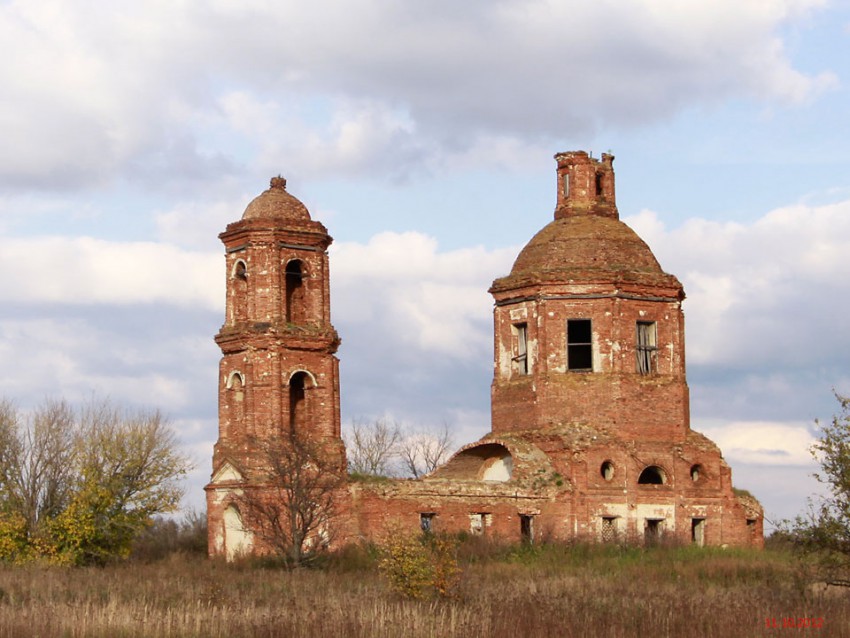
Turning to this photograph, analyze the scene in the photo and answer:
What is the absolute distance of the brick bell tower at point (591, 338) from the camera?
36.2m

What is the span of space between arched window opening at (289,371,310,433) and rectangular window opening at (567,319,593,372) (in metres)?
6.21

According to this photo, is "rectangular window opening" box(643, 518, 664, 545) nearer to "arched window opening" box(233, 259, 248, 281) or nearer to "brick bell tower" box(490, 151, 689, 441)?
"brick bell tower" box(490, 151, 689, 441)

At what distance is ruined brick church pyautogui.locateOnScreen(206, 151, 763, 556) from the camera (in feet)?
114

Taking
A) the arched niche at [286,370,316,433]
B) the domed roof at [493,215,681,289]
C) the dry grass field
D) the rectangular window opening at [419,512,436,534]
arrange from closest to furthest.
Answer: the dry grass field → the rectangular window opening at [419,512,436,534] → the arched niche at [286,370,316,433] → the domed roof at [493,215,681,289]

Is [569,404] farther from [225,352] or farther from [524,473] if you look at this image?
[225,352]

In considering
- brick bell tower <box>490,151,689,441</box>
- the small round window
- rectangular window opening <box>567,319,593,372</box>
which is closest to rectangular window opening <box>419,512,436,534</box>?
brick bell tower <box>490,151,689,441</box>

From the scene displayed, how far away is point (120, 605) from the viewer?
68.5ft

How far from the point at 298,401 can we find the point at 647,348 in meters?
8.38

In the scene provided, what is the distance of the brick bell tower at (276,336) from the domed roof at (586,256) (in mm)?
4719

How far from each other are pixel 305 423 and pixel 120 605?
1545 centimetres

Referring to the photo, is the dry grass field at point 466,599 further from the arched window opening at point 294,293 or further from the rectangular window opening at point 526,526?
the arched window opening at point 294,293

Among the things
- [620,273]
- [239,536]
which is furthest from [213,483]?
[620,273]

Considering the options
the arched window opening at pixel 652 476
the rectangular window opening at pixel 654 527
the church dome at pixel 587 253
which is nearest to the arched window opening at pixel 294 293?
the church dome at pixel 587 253

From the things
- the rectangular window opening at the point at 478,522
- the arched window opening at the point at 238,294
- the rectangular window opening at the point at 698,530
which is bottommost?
the rectangular window opening at the point at 698,530
